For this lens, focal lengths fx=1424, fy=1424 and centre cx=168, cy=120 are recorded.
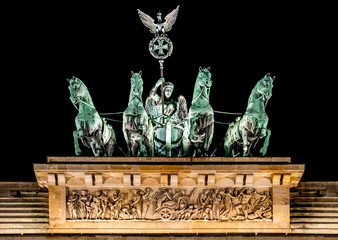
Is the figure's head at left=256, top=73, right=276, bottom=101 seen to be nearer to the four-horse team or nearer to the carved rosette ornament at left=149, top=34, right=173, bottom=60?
the four-horse team

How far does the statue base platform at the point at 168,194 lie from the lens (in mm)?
31875

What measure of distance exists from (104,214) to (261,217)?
354 centimetres

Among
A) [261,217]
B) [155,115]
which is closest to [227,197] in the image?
[261,217]

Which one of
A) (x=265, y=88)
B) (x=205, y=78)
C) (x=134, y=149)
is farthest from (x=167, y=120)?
(x=265, y=88)

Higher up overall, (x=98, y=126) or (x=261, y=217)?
(x=98, y=126)

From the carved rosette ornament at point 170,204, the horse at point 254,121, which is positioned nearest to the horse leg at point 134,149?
the carved rosette ornament at point 170,204

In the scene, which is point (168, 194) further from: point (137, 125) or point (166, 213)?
point (137, 125)

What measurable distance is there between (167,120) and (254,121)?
2.54m

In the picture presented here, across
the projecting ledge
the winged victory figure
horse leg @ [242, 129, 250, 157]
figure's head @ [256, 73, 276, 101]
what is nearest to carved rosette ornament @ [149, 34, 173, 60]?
the winged victory figure

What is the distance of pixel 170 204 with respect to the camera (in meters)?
32.1

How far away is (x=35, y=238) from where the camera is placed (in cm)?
3188

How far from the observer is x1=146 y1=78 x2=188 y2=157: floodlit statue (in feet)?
110

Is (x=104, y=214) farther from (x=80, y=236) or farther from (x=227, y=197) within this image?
(x=227, y=197)

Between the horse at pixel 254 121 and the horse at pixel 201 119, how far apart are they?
2.19 ft
